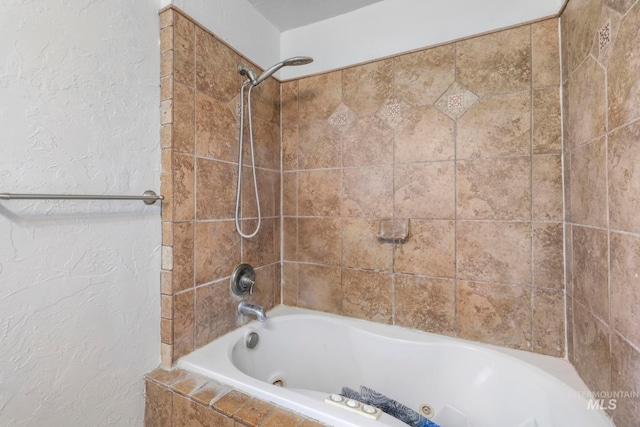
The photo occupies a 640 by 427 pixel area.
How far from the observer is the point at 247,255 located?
4.46ft

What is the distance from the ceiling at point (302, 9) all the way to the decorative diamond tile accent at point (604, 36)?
0.93 metres

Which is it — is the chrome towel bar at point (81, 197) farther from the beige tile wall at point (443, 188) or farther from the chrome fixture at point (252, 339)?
the chrome fixture at point (252, 339)

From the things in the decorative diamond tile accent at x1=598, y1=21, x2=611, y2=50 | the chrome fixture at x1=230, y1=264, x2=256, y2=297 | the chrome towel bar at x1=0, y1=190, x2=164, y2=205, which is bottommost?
the chrome fixture at x1=230, y1=264, x2=256, y2=297

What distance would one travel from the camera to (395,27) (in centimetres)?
132

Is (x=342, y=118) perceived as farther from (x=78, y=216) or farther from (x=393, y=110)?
(x=78, y=216)

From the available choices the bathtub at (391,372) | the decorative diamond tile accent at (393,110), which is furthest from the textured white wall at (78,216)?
the decorative diamond tile accent at (393,110)

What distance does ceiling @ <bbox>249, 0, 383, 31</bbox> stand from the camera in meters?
1.35

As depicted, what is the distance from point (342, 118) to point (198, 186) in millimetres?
805

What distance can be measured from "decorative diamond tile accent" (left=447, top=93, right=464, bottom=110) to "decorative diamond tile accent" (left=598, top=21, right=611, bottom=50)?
0.45m

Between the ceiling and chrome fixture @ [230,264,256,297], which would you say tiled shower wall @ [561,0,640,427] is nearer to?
the ceiling

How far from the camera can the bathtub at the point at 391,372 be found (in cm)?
85

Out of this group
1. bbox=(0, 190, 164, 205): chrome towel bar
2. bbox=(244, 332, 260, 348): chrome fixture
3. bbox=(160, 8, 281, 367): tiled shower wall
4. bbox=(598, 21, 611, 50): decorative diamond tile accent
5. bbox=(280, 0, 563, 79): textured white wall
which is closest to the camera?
bbox=(0, 190, 164, 205): chrome towel bar

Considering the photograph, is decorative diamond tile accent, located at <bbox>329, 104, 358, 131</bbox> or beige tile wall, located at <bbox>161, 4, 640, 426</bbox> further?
decorative diamond tile accent, located at <bbox>329, 104, 358, 131</bbox>

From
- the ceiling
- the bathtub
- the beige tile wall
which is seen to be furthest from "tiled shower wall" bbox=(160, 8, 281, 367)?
the ceiling
